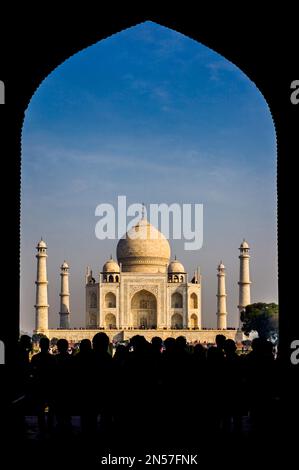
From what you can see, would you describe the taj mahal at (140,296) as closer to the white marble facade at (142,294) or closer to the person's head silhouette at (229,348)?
the white marble facade at (142,294)

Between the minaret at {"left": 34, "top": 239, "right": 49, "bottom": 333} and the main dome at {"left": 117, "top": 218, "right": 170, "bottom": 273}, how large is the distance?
4.25 metres

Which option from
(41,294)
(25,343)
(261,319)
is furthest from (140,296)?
(25,343)

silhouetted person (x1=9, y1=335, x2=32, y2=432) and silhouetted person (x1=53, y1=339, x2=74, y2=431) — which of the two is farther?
silhouetted person (x1=9, y1=335, x2=32, y2=432)

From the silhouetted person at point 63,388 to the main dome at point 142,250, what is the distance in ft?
120

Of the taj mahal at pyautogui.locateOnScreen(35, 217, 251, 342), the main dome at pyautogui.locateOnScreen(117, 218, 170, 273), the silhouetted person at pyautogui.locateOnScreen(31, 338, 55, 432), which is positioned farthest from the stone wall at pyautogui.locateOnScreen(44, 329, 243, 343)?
the silhouetted person at pyautogui.locateOnScreen(31, 338, 55, 432)

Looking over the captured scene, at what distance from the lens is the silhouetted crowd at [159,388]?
5207 mm

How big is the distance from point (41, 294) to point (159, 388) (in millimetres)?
35961

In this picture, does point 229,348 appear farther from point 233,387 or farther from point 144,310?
point 144,310

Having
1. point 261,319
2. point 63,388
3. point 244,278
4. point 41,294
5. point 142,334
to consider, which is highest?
point 244,278

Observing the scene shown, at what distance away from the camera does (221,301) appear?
135ft

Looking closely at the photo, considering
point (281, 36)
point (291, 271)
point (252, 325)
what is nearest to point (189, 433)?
point (291, 271)

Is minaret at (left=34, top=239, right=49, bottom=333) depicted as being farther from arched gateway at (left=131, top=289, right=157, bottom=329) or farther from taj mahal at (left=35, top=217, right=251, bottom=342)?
arched gateway at (left=131, top=289, right=157, bottom=329)

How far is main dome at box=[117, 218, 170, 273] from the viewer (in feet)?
Result: 138

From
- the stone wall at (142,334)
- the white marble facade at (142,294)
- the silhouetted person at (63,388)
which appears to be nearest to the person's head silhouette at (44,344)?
the silhouetted person at (63,388)
